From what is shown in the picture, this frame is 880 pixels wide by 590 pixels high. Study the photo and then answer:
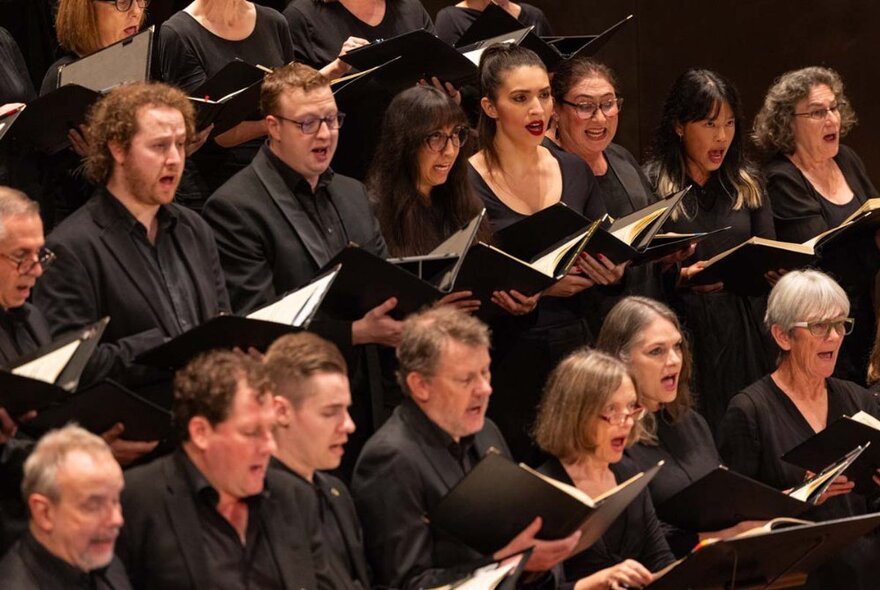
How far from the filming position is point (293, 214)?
177 inches

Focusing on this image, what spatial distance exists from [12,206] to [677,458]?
2.05 metres

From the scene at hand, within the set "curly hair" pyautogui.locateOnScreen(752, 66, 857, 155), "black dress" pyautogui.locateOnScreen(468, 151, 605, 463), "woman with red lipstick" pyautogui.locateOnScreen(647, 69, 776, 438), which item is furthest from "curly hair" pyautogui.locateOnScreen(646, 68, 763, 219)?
"black dress" pyautogui.locateOnScreen(468, 151, 605, 463)

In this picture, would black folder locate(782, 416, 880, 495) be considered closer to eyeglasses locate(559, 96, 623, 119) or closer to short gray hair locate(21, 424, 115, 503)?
eyeglasses locate(559, 96, 623, 119)

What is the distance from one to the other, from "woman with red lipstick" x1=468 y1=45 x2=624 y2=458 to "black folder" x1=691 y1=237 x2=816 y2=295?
1.34ft

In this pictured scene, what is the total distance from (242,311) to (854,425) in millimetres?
1729

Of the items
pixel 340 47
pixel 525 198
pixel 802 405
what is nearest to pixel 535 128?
pixel 525 198

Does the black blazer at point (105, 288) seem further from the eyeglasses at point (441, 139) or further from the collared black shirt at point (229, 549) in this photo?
the eyeglasses at point (441, 139)

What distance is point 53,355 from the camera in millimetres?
3416

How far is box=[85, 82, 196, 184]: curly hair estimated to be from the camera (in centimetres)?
403

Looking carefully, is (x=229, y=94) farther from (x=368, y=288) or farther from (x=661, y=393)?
(x=661, y=393)

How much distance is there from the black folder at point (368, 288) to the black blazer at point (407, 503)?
0.36m

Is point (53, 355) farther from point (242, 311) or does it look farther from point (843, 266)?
point (843, 266)

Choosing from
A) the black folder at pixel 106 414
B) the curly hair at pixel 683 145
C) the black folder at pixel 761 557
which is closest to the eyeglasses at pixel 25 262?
the black folder at pixel 106 414

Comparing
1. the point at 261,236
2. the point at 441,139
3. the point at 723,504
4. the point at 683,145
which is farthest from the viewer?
the point at 683,145
